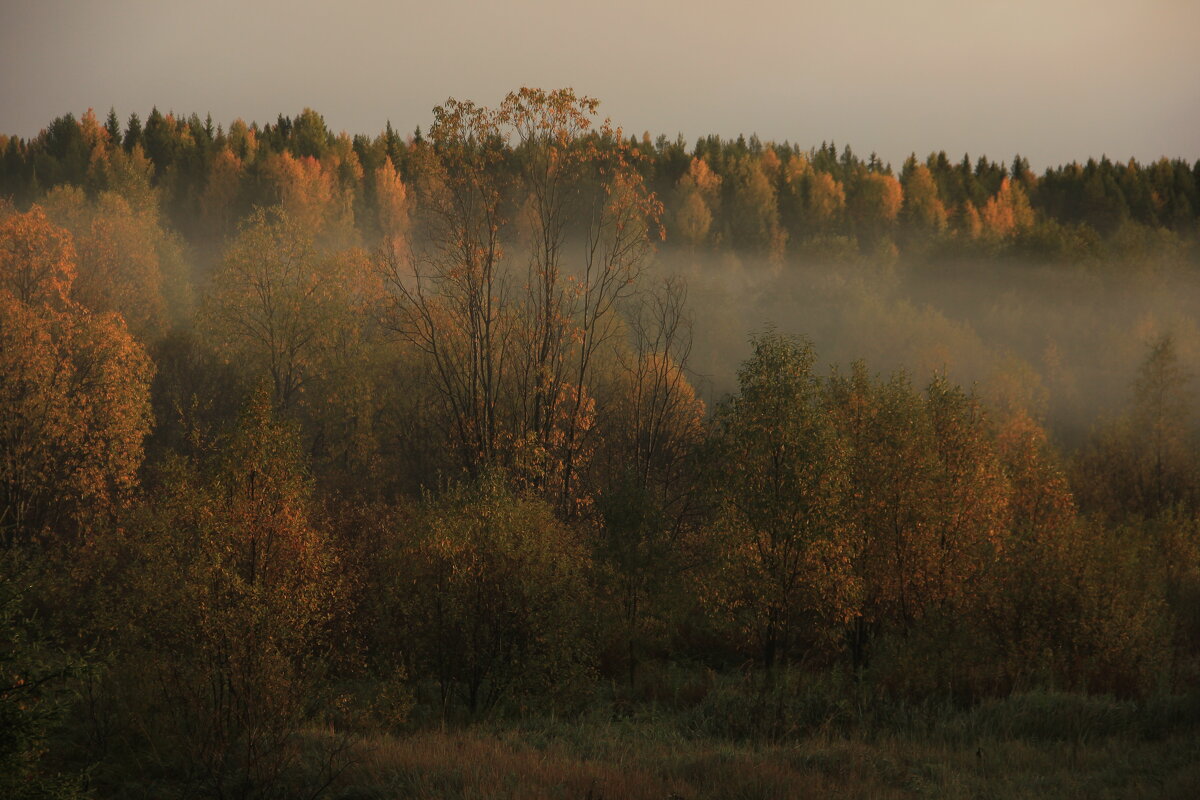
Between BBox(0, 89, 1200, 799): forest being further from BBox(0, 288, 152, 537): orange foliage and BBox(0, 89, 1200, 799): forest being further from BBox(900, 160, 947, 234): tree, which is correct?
BBox(900, 160, 947, 234): tree

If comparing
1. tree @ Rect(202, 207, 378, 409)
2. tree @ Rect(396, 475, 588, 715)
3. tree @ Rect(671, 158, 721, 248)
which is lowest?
tree @ Rect(396, 475, 588, 715)

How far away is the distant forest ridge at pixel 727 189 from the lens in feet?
383

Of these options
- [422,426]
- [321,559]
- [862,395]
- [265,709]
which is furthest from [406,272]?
[265,709]

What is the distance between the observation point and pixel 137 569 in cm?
2903

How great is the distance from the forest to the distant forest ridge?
44.5 m

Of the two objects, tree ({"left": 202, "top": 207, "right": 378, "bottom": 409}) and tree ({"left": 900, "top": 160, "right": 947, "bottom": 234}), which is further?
tree ({"left": 900, "top": 160, "right": 947, "bottom": 234})

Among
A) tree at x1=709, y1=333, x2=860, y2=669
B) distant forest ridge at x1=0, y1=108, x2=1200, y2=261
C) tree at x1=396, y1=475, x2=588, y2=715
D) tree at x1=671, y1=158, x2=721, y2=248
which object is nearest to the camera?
tree at x1=396, y1=475, x2=588, y2=715

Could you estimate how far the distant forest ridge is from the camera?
117 metres

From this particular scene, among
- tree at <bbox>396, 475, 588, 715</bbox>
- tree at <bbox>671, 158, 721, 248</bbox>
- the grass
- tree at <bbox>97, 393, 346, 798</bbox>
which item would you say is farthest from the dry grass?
tree at <bbox>671, 158, 721, 248</bbox>

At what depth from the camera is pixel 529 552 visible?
89.2 feet

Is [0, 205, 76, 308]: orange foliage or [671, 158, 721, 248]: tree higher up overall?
[671, 158, 721, 248]: tree

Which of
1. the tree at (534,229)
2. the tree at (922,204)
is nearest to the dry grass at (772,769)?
the tree at (534,229)

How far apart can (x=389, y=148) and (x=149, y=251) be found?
74.9 meters

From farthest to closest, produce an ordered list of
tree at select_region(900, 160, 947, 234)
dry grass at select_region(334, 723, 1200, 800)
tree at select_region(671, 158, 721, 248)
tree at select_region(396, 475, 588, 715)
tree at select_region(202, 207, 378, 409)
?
tree at select_region(900, 160, 947, 234) → tree at select_region(671, 158, 721, 248) → tree at select_region(202, 207, 378, 409) → tree at select_region(396, 475, 588, 715) → dry grass at select_region(334, 723, 1200, 800)
